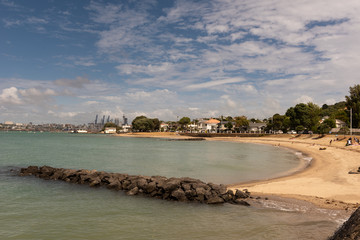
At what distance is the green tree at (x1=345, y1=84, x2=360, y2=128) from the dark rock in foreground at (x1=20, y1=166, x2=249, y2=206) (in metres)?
83.2

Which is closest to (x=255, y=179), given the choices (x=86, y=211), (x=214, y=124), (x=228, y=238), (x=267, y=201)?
(x=267, y=201)

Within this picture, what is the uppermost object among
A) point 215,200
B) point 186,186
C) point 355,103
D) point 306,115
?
point 355,103

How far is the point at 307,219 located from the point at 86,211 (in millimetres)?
12837

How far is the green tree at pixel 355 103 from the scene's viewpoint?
80.9m

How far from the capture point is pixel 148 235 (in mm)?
11883

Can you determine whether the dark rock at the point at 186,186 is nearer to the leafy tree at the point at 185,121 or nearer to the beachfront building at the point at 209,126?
the beachfront building at the point at 209,126

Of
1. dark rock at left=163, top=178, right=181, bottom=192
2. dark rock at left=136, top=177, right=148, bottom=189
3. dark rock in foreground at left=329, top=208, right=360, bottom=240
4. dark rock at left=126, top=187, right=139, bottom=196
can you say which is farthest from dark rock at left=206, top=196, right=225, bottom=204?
dark rock in foreground at left=329, top=208, right=360, bottom=240

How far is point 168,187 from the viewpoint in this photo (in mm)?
18422

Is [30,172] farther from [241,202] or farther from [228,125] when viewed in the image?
[228,125]

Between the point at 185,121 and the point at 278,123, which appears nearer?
the point at 278,123

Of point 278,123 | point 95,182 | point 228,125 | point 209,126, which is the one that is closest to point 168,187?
point 95,182

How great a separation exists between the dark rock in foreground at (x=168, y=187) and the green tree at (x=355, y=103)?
8317cm

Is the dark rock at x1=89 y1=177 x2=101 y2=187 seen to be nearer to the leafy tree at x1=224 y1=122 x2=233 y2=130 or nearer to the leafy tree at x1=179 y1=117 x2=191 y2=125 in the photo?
the leafy tree at x1=224 y1=122 x2=233 y2=130

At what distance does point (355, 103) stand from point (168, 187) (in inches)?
3409
